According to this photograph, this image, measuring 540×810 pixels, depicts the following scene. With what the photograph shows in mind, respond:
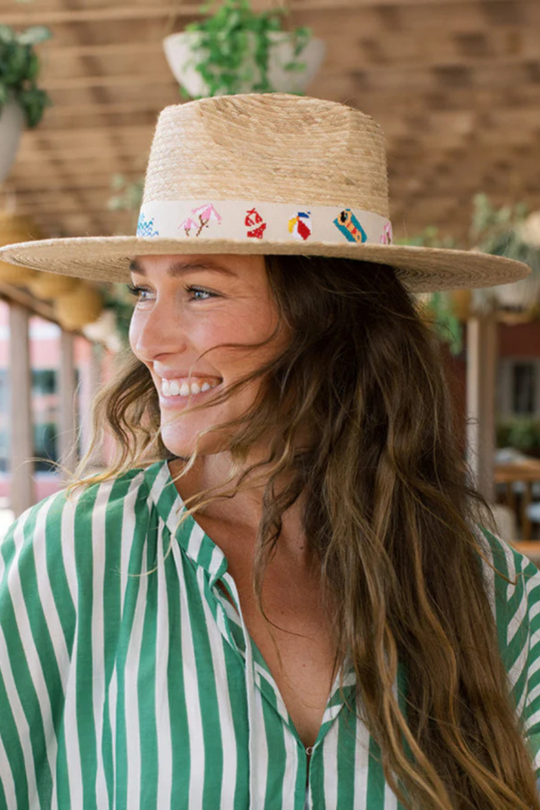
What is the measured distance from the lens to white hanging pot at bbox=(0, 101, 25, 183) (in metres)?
2.10

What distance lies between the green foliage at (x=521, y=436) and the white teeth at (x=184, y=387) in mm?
10711

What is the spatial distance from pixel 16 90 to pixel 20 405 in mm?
3483

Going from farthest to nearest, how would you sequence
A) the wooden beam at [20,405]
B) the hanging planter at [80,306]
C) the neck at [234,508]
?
the wooden beam at [20,405], the hanging planter at [80,306], the neck at [234,508]

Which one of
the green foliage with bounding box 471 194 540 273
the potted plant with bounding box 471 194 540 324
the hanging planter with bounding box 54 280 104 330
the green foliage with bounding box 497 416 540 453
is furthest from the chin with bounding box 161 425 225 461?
the green foliage with bounding box 497 416 540 453

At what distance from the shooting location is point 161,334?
1.15 meters

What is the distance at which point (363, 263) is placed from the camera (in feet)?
4.27

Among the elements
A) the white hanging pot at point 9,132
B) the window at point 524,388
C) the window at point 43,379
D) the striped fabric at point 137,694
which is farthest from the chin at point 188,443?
the window at point 524,388

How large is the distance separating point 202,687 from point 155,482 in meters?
0.27

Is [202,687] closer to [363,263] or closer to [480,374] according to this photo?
[363,263]

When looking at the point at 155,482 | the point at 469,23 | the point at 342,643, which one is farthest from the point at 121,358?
the point at 469,23

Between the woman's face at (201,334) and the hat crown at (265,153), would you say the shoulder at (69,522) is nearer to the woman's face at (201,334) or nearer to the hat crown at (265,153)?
the woman's face at (201,334)

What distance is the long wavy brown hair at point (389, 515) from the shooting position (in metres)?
1.14

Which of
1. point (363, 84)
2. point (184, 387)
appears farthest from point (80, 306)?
point (184, 387)

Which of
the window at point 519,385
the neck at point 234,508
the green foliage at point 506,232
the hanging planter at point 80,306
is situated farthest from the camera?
the window at point 519,385
